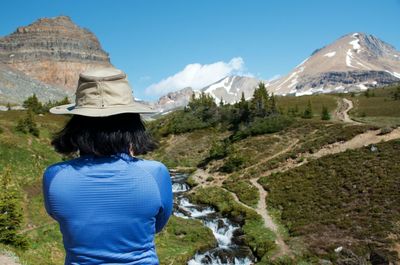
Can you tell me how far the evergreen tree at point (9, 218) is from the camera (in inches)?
712

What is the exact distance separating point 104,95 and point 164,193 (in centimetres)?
96

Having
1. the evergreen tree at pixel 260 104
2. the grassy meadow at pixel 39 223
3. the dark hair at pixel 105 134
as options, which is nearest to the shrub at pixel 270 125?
the evergreen tree at pixel 260 104

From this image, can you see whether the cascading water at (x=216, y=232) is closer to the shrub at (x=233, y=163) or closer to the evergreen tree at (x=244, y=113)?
the shrub at (x=233, y=163)

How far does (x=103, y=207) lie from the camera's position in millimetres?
3203

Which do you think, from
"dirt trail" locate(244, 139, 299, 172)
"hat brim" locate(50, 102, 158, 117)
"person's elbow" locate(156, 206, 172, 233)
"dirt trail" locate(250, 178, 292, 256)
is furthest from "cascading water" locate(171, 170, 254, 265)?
"hat brim" locate(50, 102, 158, 117)

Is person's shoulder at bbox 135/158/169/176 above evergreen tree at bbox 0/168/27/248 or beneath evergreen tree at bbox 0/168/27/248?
above

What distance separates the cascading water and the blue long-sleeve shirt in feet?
83.7

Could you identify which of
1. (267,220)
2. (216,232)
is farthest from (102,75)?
(267,220)

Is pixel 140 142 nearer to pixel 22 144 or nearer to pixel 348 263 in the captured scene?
pixel 348 263

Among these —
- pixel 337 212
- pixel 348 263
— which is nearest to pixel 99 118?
pixel 348 263

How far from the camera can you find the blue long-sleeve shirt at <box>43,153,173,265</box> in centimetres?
319

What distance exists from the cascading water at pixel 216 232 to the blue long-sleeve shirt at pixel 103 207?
83.7 feet

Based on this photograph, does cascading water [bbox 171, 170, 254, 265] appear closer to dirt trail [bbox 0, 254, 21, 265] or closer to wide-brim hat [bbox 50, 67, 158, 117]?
dirt trail [bbox 0, 254, 21, 265]

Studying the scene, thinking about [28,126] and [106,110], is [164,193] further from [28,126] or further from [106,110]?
[28,126]
